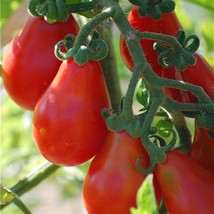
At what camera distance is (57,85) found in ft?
3.89

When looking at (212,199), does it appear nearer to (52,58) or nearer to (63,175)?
(52,58)

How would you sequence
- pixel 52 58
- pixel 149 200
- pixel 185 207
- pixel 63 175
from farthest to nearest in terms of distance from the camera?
1. pixel 63 175
2. pixel 52 58
3. pixel 185 207
4. pixel 149 200

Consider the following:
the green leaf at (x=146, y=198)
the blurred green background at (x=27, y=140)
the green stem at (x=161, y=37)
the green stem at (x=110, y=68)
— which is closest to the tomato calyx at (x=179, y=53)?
the green stem at (x=161, y=37)

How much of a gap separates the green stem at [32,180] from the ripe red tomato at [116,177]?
355 mm

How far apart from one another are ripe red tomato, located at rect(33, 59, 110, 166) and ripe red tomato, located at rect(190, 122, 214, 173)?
6.2 inches

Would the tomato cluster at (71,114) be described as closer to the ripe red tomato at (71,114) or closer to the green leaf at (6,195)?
the ripe red tomato at (71,114)

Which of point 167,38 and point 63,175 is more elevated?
point 167,38

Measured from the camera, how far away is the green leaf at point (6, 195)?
1357 millimetres

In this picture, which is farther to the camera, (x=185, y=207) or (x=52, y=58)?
(x=52, y=58)

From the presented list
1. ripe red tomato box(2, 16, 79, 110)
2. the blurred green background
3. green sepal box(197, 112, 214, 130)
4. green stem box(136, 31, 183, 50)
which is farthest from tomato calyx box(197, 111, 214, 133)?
the blurred green background

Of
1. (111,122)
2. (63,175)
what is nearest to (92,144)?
(111,122)

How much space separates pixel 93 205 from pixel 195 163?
0.16 metres

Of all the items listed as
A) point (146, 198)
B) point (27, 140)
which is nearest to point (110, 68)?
point (146, 198)

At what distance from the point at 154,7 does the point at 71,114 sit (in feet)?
0.74
